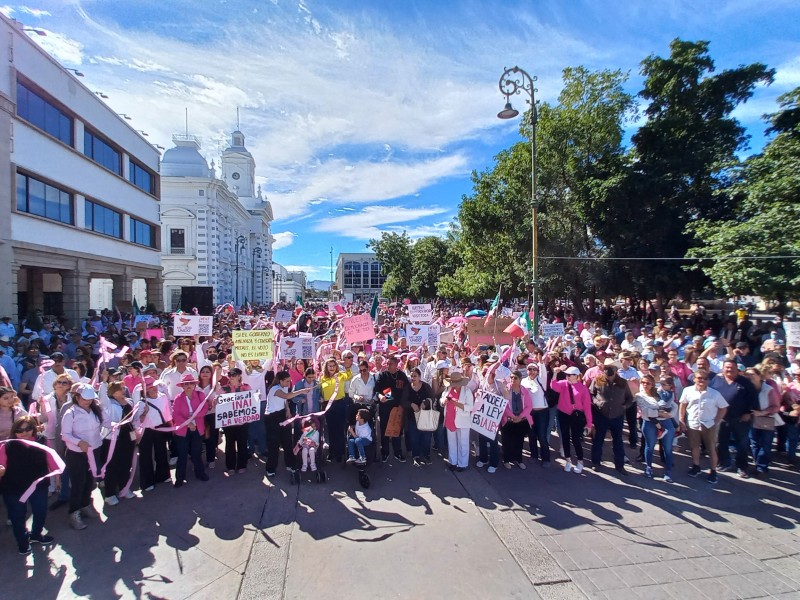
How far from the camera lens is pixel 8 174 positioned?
1608 cm

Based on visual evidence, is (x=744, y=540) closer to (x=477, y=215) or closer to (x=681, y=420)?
(x=681, y=420)

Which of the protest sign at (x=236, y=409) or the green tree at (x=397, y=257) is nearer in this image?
the protest sign at (x=236, y=409)

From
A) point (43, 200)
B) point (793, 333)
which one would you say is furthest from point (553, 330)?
point (43, 200)

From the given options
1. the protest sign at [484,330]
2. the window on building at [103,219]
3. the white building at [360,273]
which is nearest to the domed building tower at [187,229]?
the window on building at [103,219]

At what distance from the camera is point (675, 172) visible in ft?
63.7

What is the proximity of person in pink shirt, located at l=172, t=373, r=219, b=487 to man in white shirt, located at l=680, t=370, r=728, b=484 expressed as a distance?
7128 mm

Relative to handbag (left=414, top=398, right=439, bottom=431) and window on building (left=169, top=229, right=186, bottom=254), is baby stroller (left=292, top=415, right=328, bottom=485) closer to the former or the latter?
handbag (left=414, top=398, right=439, bottom=431)

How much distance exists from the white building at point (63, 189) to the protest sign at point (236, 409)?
14.3m

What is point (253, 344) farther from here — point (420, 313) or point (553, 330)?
point (553, 330)

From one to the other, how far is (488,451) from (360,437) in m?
2.07

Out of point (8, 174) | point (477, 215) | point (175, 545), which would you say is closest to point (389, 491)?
point (175, 545)

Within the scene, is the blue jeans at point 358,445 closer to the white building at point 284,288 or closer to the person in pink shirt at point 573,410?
the person in pink shirt at point 573,410

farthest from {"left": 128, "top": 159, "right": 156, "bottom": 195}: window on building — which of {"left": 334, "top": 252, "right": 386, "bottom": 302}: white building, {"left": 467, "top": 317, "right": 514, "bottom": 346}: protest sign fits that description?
{"left": 334, "top": 252, "right": 386, "bottom": 302}: white building

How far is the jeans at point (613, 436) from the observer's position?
707 centimetres
